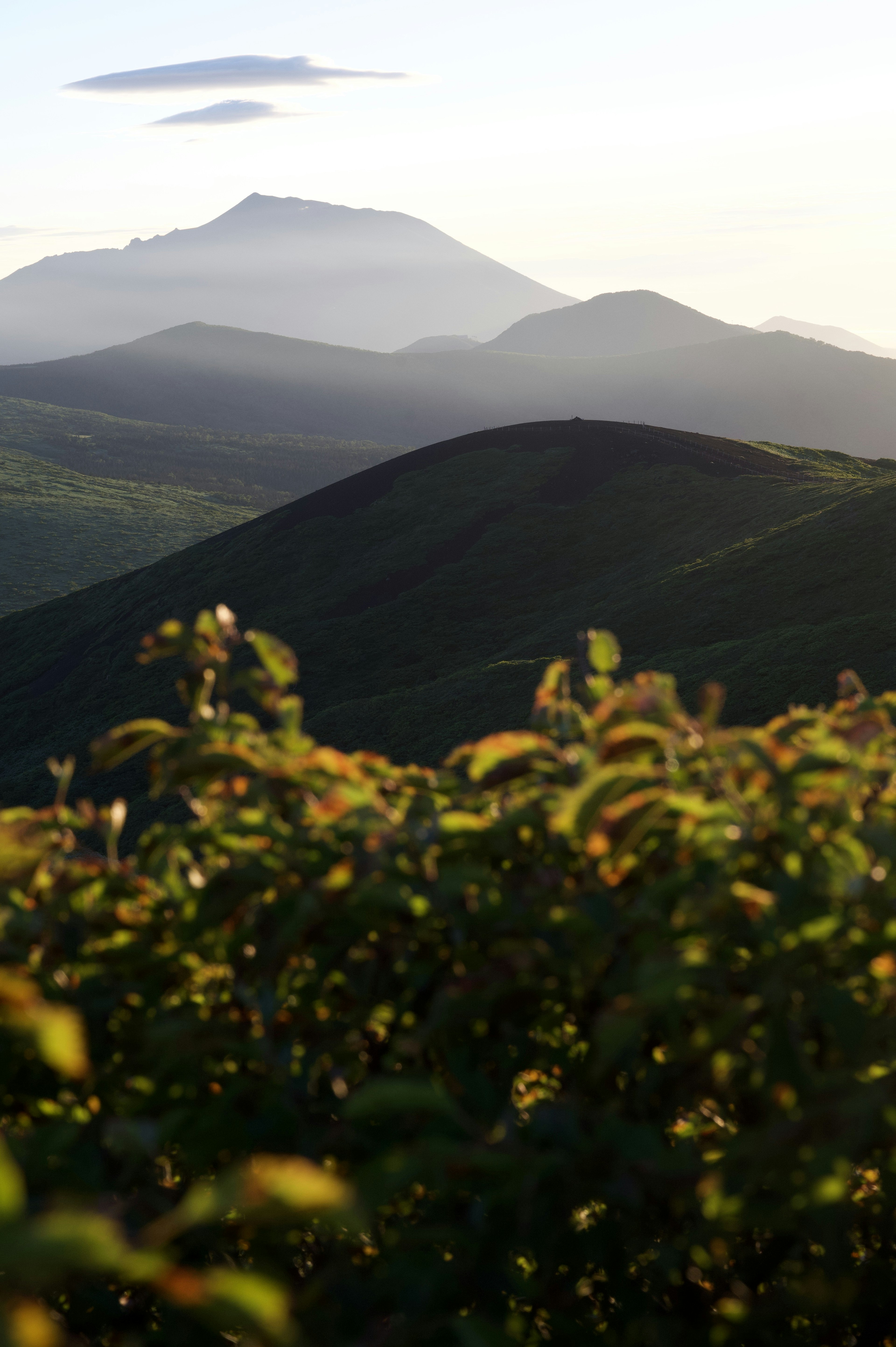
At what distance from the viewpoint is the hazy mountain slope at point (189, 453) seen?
107250 millimetres

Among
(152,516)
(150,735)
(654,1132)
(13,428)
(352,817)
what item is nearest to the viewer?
(654,1132)

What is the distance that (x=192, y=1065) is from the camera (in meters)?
2.05

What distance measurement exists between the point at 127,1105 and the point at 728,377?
623 feet

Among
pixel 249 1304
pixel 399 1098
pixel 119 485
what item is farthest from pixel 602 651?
pixel 119 485

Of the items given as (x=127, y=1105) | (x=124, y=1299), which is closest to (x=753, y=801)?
(x=127, y=1105)

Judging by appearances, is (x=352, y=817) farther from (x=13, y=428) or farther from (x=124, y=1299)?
(x=13, y=428)

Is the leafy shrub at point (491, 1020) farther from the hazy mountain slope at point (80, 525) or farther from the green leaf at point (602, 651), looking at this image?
the hazy mountain slope at point (80, 525)

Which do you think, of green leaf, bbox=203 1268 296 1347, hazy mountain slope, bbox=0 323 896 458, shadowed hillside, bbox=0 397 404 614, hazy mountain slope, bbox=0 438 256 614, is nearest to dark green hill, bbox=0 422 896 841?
green leaf, bbox=203 1268 296 1347

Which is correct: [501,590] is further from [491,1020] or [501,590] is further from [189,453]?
[189,453]

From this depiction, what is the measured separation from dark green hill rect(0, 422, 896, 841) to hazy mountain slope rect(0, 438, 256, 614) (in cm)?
2066

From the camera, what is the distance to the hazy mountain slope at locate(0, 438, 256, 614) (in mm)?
61344

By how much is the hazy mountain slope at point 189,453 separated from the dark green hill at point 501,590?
58.2m

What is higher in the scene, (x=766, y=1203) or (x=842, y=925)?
(x=842, y=925)

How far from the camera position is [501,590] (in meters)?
29.5
